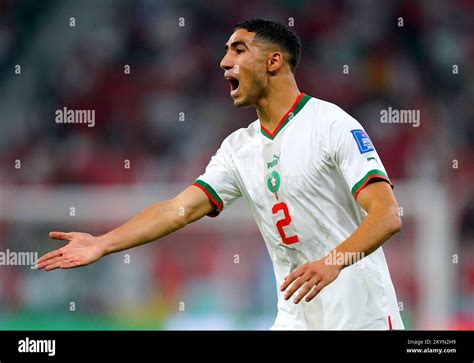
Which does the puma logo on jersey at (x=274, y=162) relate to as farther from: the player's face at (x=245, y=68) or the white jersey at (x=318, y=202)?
the player's face at (x=245, y=68)

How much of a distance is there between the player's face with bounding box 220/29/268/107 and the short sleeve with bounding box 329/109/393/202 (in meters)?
0.50

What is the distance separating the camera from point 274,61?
455cm

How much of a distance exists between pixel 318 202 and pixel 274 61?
83 cm

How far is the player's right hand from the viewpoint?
158 inches

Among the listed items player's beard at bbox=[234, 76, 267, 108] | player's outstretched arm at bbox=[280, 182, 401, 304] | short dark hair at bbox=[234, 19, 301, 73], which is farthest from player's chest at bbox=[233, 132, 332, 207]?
short dark hair at bbox=[234, 19, 301, 73]

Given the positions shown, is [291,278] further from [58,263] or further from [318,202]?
[58,263]

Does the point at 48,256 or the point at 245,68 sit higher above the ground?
the point at 245,68

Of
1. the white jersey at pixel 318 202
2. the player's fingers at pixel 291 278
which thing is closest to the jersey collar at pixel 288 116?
the white jersey at pixel 318 202

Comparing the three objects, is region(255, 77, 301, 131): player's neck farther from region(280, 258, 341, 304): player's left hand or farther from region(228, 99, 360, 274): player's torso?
region(280, 258, 341, 304): player's left hand

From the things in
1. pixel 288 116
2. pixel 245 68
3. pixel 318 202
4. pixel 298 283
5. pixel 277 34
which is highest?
pixel 277 34

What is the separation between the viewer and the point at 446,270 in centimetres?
772

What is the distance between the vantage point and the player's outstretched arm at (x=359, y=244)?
138 inches

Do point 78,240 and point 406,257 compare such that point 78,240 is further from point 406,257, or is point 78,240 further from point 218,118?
point 218,118

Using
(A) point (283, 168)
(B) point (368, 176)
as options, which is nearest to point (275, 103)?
(A) point (283, 168)
